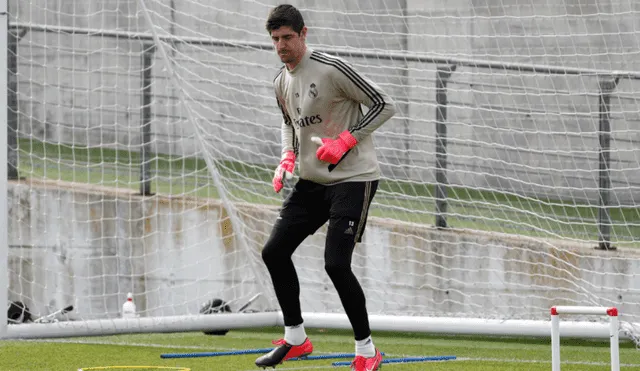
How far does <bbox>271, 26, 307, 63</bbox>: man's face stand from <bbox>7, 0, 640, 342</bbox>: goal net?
7.97 ft

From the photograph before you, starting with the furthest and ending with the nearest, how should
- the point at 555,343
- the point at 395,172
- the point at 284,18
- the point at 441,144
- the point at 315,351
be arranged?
the point at 395,172 → the point at 441,144 → the point at 315,351 → the point at 284,18 → the point at 555,343

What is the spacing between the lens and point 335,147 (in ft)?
18.0

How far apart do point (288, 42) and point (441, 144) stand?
127 inches

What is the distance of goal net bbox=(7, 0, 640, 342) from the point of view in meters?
7.86

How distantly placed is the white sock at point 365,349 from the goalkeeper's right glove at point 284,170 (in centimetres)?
83

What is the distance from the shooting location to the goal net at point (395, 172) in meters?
7.86

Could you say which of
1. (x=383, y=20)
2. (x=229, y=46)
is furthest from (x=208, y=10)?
(x=383, y=20)

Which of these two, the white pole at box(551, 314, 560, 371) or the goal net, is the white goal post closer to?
the white pole at box(551, 314, 560, 371)

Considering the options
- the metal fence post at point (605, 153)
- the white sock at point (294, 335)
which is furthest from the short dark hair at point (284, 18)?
the metal fence post at point (605, 153)

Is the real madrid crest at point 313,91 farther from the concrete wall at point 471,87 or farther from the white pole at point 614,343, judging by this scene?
the concrete wall at point 471,87

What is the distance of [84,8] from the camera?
10945 mm

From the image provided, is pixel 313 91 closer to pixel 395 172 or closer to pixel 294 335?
pixel 294 335

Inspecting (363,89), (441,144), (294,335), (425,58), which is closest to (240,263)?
(441,144)

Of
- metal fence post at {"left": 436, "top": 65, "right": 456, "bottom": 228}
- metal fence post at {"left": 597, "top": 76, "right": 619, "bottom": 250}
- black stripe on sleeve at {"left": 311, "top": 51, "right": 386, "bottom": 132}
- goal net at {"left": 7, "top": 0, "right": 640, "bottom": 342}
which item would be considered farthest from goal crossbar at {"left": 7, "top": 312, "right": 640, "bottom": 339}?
black stripe on sleeve at {"left": 311, "top": 51, "right": 386, "bottom": 132}
